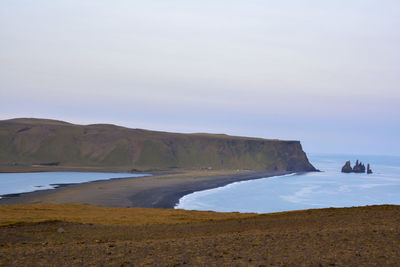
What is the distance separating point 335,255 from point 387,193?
9183 centimetres

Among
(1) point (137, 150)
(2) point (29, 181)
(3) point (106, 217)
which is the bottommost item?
(2) point (29, 181)

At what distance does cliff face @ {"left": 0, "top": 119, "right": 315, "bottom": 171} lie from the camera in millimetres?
146375

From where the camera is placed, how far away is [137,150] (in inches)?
6280

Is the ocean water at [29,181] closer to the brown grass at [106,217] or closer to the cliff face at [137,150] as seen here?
the brown grass at [106,217]

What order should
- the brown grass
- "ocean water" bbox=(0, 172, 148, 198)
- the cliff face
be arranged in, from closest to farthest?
the brown grass, "ocean water" bbox=(0, 172, 148, 198), the cliff face

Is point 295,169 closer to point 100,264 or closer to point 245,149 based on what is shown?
point 245,149

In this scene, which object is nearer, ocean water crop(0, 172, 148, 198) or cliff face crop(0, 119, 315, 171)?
ocean water crop(0, 172, 148, 198)

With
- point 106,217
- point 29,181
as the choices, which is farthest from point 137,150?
point 106,217

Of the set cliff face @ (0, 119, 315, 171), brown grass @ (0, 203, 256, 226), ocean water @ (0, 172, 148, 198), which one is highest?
cliff face @ (0, 119, 315, 171)

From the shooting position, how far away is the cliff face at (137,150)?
14638 centimetres

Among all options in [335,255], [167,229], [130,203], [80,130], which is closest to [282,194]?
[130,203]

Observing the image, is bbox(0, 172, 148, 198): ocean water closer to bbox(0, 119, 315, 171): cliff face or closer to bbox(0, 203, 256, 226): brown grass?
bbox(0, 203, 256, 226): brown grass

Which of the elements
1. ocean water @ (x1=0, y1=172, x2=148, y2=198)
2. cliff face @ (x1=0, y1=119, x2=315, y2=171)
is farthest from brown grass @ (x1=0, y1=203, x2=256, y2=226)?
cliff face @ (x1=0, y1=119, x2=315, y2=171)

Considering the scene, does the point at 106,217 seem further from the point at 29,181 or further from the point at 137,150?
the point at 137,150
